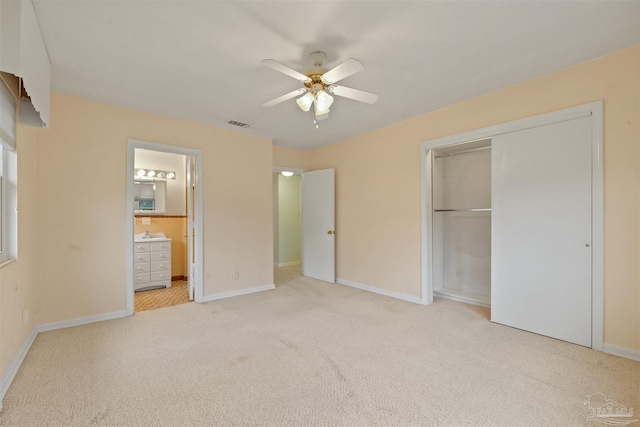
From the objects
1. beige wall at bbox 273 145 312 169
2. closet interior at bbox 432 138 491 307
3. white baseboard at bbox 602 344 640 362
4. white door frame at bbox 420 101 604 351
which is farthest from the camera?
beige wall at bbox 273 145 312 169

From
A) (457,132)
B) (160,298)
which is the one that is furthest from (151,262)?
(457,132)

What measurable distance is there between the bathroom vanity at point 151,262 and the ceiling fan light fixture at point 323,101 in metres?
3.76

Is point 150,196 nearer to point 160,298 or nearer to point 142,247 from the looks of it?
point 142,247

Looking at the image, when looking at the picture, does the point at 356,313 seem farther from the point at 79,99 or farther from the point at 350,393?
the point at 79,99

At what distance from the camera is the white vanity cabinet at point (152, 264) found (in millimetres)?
4578

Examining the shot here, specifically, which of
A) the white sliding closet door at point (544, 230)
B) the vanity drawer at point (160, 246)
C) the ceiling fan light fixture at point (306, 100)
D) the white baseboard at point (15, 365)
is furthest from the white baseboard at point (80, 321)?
the white sliding closet door at point (544, 230)

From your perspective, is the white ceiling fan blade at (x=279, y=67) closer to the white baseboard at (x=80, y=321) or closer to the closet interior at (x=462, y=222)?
the closet interior at (x=462, y=222)

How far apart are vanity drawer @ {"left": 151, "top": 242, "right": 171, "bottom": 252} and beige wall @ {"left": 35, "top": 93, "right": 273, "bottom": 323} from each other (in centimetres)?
131

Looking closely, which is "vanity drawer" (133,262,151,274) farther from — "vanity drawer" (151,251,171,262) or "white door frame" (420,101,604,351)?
"white door frame" (420,101,604,351)

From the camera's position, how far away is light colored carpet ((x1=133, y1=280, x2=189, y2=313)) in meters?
3.85

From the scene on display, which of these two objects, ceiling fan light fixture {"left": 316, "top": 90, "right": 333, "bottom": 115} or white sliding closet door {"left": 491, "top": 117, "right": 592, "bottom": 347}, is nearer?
ceiling fan light fixture {"left": 316, "top": 90, "right": 333, "bottom": 115}

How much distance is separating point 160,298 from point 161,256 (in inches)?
33.3

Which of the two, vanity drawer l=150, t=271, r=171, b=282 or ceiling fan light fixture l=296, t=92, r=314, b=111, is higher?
ceiling fan light fixture l=296, t=92, r=314, b=111

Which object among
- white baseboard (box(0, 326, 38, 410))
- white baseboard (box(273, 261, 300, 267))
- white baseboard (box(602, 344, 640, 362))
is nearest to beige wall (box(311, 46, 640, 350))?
white baseboard (box(602, 344, 640, 362))
